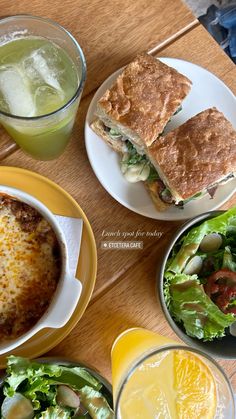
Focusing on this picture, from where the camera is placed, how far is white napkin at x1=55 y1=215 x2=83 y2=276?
1378 millimetres

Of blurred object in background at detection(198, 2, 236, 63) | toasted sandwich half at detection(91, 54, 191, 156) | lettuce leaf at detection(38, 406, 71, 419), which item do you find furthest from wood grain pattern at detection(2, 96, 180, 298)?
blurred object in background at detection(198, 2, 236, 63)

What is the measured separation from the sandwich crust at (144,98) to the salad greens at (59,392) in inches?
23.6

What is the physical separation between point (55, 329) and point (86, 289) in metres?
0.12

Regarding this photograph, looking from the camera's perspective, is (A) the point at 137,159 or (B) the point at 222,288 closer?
(B) the point at 222,288

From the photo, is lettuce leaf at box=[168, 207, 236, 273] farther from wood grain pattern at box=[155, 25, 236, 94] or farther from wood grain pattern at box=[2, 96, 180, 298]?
wood grain pattern at box=[155, 25, 236, 94]

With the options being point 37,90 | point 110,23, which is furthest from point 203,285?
point 110,23

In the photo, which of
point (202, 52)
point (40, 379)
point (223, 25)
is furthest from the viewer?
point (223, 25)

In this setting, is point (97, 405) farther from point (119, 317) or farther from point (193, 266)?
point (193, 266)

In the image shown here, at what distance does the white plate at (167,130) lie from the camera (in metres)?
1.43

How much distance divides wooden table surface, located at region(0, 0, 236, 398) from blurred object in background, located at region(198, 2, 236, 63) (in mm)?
672

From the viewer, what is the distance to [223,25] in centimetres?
218

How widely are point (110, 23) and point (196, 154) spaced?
1.47 ft

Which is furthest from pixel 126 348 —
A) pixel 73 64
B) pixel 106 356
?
pixel 73 64

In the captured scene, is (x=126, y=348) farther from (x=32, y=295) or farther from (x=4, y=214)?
(x=4, y=214)
